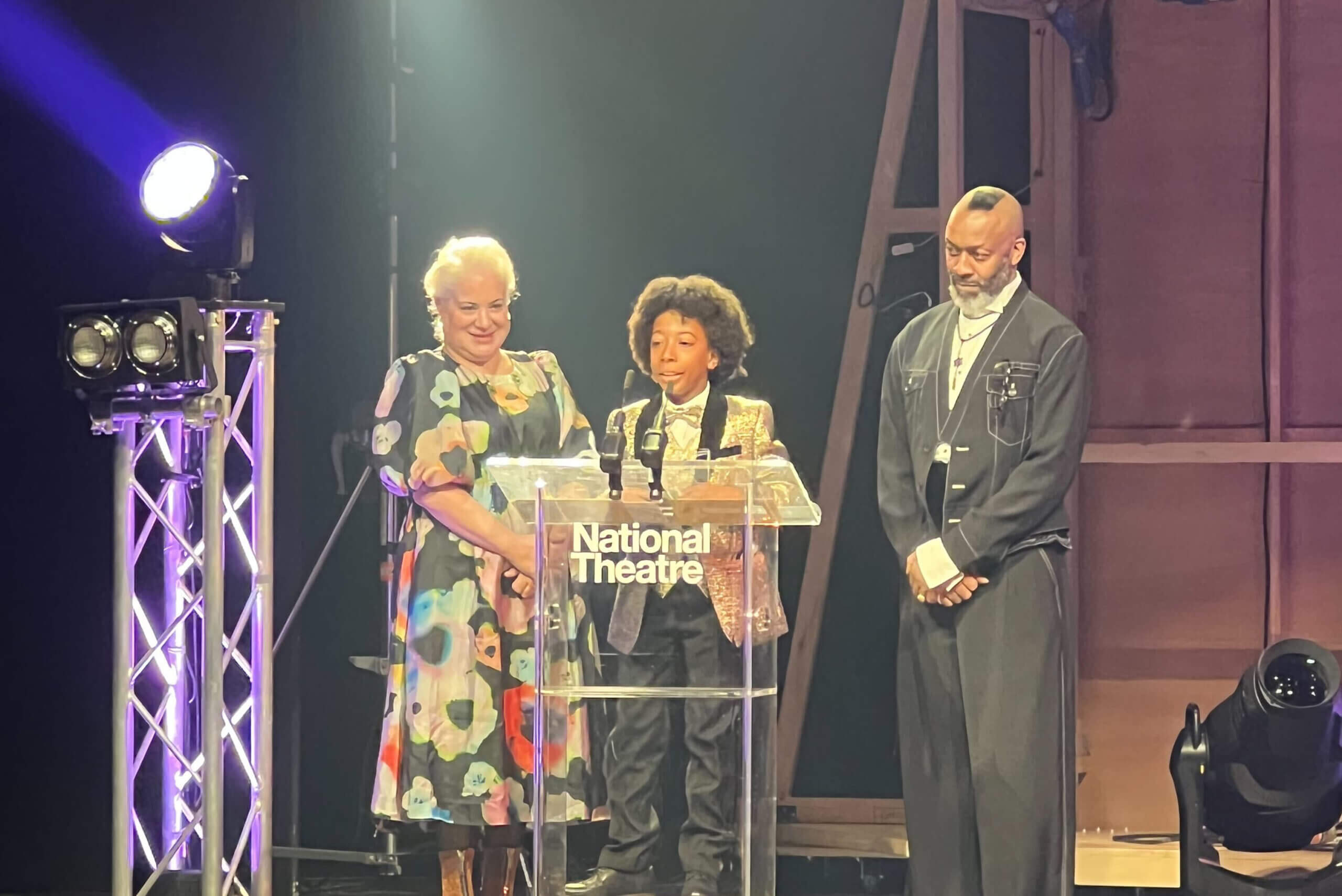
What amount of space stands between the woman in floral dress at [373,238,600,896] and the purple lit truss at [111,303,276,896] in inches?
13.5

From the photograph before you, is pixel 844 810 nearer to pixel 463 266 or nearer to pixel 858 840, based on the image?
pixel 858 840

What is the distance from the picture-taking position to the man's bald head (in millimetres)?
3988

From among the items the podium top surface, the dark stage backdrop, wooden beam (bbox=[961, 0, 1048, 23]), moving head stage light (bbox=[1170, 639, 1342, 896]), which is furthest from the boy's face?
moving head stage light (bbox=[1170, 639, 1342, 896])

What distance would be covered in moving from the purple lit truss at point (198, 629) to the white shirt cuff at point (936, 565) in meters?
1.72

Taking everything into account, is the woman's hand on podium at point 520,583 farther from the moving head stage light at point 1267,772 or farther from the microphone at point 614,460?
the moving head stage light at point 1267,772

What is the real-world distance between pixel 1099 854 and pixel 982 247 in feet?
5.74

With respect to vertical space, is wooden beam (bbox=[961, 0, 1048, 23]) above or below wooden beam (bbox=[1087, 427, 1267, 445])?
above

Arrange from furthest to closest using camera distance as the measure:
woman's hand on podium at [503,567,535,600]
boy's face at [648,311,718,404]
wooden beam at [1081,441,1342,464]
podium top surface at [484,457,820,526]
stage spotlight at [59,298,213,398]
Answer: wooden beam at [1081,441,1342,464] < boy's face at [648,311,718,404] < woman's hand on podium at [503,567,535,600] < stage spotlight at [59,298,213,398] < podium top surface at [484,457,820,526]

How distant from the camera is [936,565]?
3.85 m

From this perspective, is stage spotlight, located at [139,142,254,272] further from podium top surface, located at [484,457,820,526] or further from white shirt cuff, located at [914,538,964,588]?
white shirt cuff, located at [914,538,964,588]

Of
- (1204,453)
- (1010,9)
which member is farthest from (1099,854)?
(1010,9)

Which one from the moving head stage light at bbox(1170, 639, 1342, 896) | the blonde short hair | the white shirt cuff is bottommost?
the moving head stage light at bbox(1170, 639, 1342, 896)

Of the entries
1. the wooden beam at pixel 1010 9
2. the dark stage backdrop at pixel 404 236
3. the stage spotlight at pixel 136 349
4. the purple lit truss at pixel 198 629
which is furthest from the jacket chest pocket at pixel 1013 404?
the stage spotlight at pixel 136 349

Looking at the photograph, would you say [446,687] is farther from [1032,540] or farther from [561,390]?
[1032,540]
